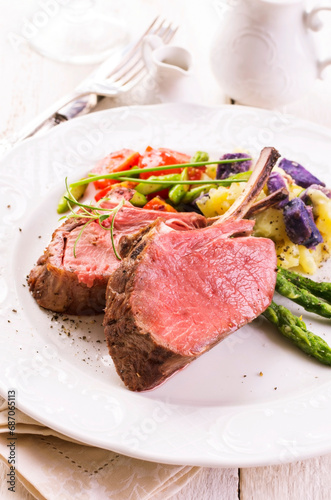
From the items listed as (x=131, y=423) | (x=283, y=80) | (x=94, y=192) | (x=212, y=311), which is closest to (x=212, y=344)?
(x=212, y=311)

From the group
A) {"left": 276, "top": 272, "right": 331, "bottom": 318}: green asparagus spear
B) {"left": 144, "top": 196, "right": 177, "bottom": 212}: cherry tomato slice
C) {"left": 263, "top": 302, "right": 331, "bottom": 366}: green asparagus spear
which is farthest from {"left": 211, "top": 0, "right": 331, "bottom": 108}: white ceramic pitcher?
{"left": 263, "top": 302, "right": 331, "bottom": 366}: green asparagus spear

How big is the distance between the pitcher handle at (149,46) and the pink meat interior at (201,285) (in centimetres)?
232

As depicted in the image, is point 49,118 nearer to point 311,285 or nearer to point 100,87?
point 100,87

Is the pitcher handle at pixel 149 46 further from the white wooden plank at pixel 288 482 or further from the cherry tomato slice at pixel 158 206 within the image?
the white wooden plank at pixel 288 482

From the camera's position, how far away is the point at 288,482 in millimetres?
2957

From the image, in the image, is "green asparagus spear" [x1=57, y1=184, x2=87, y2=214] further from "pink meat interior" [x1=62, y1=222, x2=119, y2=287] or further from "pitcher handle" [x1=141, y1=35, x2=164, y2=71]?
"pitcher handle" [x1=141, y1=35, x2=164, y2=71]

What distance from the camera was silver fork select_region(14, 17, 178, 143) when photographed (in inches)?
188

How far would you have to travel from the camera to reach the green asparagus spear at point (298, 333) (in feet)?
10.5

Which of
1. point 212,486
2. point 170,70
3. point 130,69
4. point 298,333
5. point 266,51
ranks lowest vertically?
point 212,486

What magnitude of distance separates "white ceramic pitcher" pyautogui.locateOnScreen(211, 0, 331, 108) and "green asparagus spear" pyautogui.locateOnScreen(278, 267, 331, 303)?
6.74 feet

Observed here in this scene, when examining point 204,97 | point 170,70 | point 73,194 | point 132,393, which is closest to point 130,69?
point 170,70

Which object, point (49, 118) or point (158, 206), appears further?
point (49, 118)

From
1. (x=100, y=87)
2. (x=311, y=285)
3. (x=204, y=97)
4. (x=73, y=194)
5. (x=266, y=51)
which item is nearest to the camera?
(x=311, y=285)

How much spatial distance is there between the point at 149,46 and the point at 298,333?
3.03m
